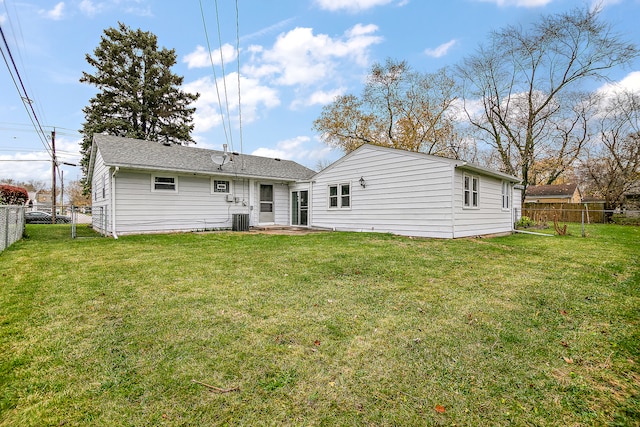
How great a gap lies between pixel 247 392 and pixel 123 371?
0.97 m

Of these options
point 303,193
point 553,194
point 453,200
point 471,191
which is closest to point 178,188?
point 303,193

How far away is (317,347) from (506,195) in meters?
13.6

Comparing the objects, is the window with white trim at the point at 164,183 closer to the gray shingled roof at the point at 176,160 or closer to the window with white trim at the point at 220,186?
the gray shingled roof at the point at 176,160

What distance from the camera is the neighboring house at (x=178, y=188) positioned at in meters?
10.5

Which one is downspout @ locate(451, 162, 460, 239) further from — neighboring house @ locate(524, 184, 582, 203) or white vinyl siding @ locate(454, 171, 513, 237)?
neighboring house @ locate(524, 184, 582, 203)

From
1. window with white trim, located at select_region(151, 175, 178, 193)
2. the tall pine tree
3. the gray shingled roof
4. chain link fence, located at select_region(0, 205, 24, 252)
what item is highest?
the tall pine tree

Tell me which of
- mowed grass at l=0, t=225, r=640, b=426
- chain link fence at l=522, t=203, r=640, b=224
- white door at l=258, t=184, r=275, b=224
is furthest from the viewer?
chain link fence at l=522, t=203, r=640, b=224

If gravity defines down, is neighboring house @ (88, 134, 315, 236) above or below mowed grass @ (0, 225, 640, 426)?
above

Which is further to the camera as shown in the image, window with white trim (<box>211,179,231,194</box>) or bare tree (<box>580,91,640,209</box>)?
bare tree (<box>580,91,640,209</box>)

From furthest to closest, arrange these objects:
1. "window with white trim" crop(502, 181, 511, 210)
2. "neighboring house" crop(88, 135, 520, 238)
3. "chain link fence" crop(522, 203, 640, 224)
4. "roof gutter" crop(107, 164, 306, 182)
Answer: "chain link fence" crop(522, 203, 640, 224), "window with white trim" crop(502, 181, 511, 210), "roof gutter" crop(107, 164, 306, 182), "neighboring house" crop(88, 135, 520, 238)

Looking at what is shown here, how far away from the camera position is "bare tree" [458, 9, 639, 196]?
19438 mm

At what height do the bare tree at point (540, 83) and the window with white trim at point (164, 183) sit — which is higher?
the bare tree at point (540, 83)

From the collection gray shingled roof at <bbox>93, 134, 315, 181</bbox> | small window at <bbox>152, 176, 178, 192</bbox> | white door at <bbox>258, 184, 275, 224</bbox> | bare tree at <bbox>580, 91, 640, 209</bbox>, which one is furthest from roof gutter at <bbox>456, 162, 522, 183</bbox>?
bare tree at <bbox>580, 91, 640, 209</bbox>

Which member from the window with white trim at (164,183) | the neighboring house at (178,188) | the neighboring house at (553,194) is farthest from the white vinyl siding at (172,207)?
the neighboring house at (553,194)
